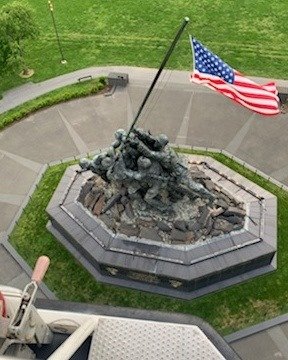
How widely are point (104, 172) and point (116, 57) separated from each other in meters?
14.9

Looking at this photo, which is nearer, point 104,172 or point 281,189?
point 104,172

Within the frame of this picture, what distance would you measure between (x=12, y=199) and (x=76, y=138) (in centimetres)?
532

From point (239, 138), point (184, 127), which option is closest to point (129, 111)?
point (184, 127)

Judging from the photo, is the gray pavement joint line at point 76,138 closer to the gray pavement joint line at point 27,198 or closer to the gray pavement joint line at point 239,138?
the gray pavement joint line at point 27,198

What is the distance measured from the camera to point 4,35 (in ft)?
96.1

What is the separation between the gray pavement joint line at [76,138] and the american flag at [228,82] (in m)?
11.6

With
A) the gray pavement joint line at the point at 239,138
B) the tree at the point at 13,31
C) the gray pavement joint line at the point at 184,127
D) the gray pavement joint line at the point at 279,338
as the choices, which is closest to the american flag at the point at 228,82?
the gray pavement joint line at the point at 279,338

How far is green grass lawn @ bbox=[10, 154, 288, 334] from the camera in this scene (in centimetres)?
1962

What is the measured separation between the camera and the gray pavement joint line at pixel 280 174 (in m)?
24.7

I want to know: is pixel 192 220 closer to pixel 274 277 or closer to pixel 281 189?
pixel 274 277

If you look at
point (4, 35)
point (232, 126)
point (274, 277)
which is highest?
point (4, 35)

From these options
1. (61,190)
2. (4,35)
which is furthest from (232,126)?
(4,35)

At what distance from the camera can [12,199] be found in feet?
80.9

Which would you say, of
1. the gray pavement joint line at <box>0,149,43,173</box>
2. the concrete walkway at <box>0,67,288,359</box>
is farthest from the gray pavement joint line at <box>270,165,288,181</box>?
the gray pavement joint line at <box>0,149,43,173</box>
